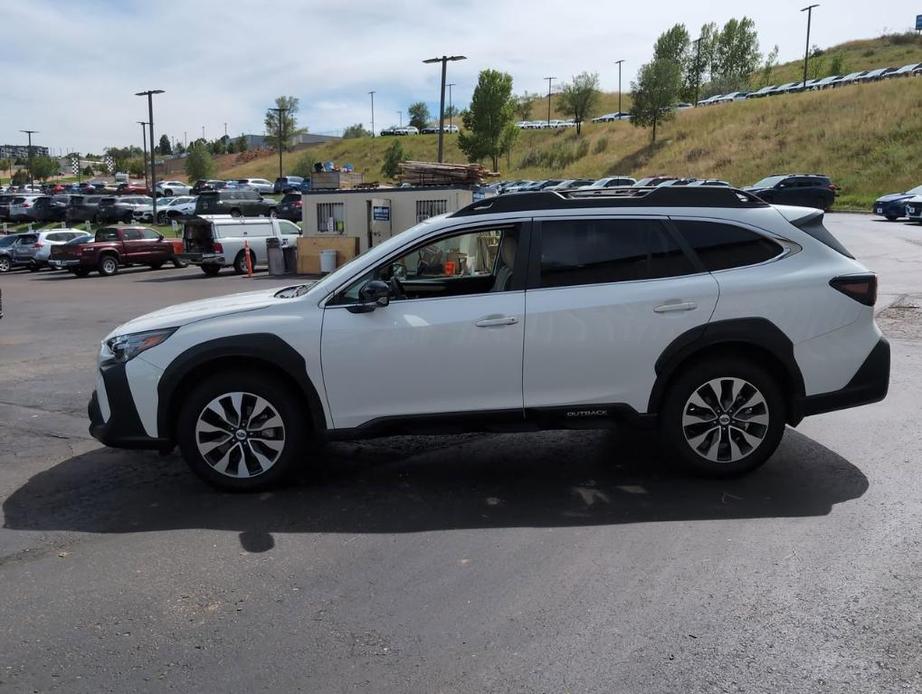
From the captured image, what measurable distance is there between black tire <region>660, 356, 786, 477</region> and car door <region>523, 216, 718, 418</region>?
225 millimetres

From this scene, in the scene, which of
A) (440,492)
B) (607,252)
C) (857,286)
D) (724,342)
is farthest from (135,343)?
(857,286)

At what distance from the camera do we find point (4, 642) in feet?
11.4

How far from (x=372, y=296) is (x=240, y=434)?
1.22 metres

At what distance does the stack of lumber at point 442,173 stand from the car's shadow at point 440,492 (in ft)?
55.6

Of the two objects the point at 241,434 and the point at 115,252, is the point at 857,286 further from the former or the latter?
the point at 115,252

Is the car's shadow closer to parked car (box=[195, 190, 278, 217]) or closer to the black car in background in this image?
the black car in background


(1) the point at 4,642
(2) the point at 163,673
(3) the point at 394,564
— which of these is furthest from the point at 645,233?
(1) the point at 4,642

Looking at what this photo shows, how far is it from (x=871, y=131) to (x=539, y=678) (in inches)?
2168

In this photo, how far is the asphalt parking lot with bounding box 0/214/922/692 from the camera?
3.23 metres

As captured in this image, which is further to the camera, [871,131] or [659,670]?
[871,131]

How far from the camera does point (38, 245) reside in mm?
30016

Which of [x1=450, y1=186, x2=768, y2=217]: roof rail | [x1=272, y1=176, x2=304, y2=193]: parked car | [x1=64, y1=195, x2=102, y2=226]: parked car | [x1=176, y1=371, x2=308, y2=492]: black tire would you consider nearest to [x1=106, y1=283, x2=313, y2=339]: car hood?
[x1=176, y1=371, x2=308, y2=492]: black tire

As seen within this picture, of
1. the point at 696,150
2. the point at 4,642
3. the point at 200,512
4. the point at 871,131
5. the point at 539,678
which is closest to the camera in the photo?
the point at 539,678

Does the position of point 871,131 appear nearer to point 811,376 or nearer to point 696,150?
point 696,150
